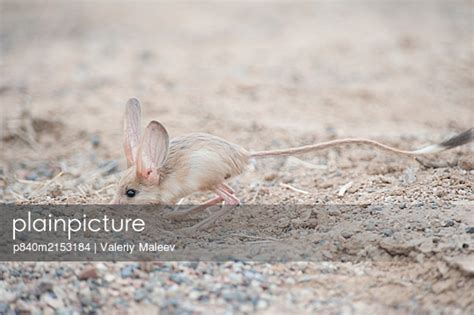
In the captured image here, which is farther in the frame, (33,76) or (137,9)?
(137,9)

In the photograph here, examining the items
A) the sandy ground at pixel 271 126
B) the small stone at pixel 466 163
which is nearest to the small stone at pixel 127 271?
the sandy ground at pixel 271 126

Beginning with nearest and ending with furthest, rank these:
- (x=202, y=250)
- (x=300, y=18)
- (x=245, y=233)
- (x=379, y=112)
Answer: (x=202, y=250) → (x=245, y=233) → (x=379, y=112) → (x=300, y=18)

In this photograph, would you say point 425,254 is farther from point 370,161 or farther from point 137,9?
point 137,9

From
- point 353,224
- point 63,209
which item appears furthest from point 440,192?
point 63,209

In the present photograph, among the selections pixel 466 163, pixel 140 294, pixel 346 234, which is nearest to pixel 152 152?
pixel 140 294

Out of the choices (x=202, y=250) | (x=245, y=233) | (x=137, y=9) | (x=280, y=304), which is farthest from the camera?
(x=137, y=9)

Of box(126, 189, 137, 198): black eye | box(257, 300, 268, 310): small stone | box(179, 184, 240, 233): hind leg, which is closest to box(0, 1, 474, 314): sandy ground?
box(257, 300, 268, 310): small stone

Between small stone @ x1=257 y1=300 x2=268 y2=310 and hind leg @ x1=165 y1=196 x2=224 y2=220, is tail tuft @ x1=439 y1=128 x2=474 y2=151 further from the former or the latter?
small stone @ x1=257 y1=300 x2=268 y2=310
